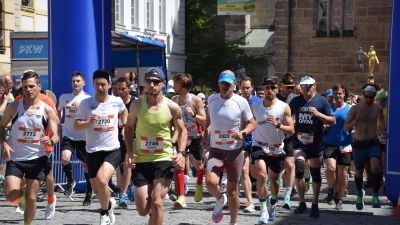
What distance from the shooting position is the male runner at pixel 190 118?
13320mm

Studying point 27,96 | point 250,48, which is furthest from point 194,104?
point 250,48

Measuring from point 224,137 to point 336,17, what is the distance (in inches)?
1146

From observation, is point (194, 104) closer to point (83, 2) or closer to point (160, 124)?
point (83, 2)

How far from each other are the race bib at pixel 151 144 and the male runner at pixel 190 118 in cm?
353

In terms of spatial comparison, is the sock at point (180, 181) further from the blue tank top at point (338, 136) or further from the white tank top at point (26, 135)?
the white tank top at point (26, 135)

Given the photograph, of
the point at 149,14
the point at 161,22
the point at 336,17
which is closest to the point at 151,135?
the point at 336,17

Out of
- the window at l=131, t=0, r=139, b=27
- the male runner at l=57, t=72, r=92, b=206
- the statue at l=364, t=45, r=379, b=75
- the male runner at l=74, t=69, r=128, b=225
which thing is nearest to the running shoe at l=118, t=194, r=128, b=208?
the male runner at l=57, t=72, r=92, b=206

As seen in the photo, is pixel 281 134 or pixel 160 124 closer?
pixel 160 124

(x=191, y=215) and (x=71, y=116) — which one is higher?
(x=71, y=116)

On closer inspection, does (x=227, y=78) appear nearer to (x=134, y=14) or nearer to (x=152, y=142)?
(x=152, y=142)

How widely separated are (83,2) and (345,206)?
5.30 m

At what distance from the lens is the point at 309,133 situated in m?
12.5

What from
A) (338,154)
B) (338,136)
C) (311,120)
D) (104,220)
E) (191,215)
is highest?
(311,120)

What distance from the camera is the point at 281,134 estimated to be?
1222cm
